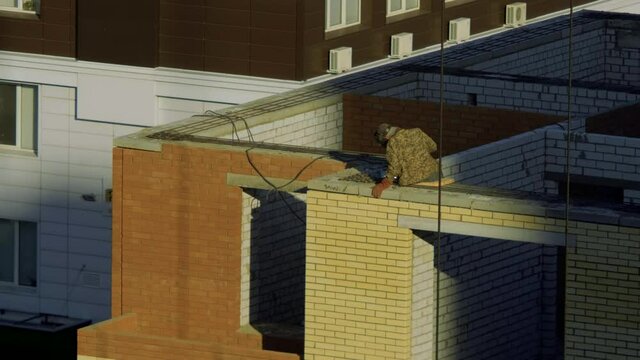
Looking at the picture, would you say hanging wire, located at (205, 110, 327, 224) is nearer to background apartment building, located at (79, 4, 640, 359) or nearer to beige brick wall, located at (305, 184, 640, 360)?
background apartment building, located at (79, 4, 640, 359)

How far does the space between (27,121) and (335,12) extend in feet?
20.0

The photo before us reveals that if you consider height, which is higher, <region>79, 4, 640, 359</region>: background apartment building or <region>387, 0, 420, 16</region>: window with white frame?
<region>387, 0, 420, 16</region>: window with white frame

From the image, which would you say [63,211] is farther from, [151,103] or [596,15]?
[596,15]

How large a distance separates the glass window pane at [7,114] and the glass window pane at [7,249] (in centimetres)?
155

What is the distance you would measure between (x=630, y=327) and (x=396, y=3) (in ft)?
55.0

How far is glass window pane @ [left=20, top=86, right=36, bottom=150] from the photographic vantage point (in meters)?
45.7

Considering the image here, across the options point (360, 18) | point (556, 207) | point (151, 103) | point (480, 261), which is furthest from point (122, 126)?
point (556, 207)

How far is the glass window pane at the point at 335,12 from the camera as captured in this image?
148 feet

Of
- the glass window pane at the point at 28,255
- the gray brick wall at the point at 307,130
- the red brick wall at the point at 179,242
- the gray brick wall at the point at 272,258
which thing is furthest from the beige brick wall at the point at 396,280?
the glass window pane at the point at 28,255

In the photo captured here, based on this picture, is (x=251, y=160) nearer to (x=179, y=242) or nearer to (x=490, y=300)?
(x=179, y=242)

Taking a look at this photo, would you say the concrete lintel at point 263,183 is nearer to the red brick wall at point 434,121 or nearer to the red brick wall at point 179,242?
the red brick wall at point 179,242

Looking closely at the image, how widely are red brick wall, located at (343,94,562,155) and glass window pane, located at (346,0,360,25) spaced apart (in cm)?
561

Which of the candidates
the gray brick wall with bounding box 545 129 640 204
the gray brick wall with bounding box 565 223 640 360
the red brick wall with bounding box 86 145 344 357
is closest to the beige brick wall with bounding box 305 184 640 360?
→ the gray brick wall with bounding box 565 223 640 360

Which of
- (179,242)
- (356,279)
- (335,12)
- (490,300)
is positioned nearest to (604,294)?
(356,279)
